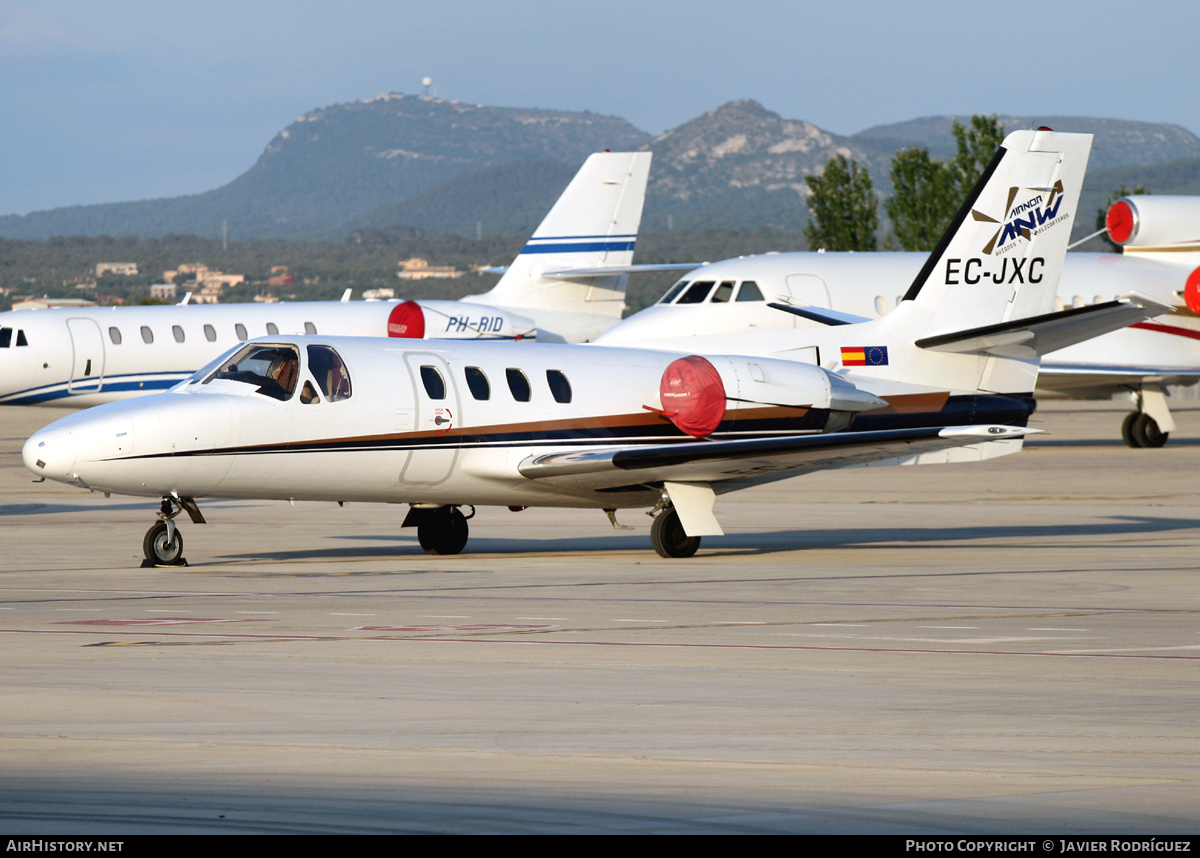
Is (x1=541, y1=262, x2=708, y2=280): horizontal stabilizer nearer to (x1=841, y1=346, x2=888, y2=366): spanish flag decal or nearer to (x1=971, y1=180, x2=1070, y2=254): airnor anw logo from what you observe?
(x1=971, y1=180, x2=1070, y2=254): airnor anw logo

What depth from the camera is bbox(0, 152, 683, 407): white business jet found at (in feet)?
129

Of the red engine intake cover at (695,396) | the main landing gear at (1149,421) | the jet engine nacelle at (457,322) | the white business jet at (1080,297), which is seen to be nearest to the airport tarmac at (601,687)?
the red engine intake cover at (695,396)

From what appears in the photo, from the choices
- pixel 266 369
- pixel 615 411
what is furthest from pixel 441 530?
pixel 266 369

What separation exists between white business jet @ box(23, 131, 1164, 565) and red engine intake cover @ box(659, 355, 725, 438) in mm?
28

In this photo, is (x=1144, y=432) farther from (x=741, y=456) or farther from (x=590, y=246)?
(x=741, y=456)

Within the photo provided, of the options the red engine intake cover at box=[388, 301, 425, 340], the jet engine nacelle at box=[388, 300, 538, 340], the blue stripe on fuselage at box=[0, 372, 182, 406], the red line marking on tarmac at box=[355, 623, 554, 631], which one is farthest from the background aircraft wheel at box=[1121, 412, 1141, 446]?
the red line marking on tarmac at box=[355, 623, 554, 631]

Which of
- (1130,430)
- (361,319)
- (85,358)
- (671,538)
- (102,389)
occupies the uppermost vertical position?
(671,538)

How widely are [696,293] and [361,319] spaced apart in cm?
1284

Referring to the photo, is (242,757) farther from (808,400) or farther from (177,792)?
(808,400)

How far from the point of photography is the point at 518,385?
65.0 ft

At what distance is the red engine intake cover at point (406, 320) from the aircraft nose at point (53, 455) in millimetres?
26555

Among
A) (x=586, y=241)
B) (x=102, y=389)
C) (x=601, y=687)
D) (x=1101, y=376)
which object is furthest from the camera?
(x=586, y=241)

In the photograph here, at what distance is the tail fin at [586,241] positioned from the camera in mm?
46531

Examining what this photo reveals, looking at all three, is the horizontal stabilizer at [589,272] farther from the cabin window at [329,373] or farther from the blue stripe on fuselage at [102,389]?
the cabin window at [329,373]
